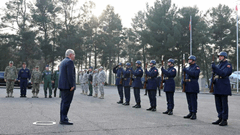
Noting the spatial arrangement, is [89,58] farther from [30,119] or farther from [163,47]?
[30,119]

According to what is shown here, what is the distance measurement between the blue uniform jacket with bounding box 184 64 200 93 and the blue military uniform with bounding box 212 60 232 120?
86 centimetres

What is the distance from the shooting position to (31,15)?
43.2 metres

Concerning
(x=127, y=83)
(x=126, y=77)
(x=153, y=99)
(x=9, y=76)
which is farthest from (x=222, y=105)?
(x=9, y=76)

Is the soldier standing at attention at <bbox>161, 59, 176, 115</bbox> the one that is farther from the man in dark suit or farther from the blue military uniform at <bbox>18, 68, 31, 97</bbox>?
the blue military uniform at <bbox>18, 68, 31, 97</bbox>

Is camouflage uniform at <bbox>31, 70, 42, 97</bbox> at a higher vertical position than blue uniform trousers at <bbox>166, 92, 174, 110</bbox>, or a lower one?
higher

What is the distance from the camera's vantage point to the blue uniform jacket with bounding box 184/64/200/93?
854 cm

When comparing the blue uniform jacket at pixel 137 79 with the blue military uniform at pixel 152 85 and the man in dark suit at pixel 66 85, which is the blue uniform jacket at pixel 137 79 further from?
the man in dark suit at pixel 66 85

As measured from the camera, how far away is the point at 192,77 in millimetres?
8758

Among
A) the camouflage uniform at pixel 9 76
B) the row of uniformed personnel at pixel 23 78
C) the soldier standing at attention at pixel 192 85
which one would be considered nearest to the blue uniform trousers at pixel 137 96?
the soldier standing at attention at pixel 192 85

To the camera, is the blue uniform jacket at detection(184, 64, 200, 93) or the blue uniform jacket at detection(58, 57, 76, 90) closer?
the blue uniform jacket at detection(58, 57, 76, 90)

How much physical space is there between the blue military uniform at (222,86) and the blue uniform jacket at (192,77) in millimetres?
859

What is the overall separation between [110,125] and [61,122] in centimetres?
132

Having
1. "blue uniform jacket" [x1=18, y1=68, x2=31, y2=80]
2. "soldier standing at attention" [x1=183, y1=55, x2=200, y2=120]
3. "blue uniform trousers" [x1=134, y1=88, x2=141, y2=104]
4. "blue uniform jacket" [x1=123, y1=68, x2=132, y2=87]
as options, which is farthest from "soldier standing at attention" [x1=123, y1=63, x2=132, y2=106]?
"blue uniform jacket" [x1=18, y1=68, x2=31, y2=80]

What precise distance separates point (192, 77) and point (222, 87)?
130 centimetres
